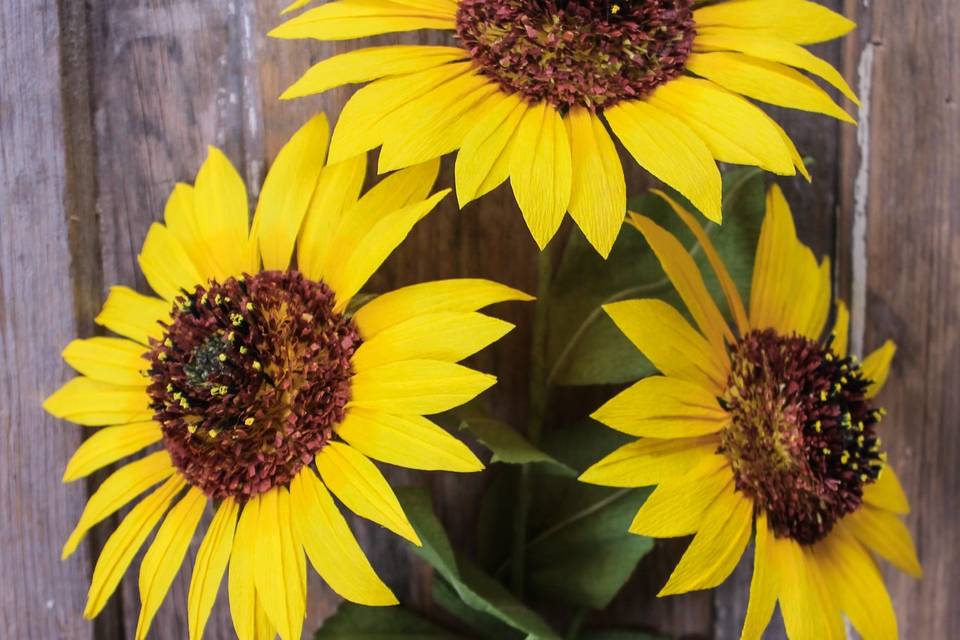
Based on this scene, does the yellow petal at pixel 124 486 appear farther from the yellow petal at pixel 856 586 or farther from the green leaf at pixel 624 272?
the yellow petal at pixel 856 586

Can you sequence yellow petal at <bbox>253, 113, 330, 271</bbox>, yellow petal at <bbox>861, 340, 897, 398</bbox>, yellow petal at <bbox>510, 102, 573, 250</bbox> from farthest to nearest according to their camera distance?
yellow petal at <bbox>861, 340, 897, 398</bbox> < yellow petal at <bbox>253, 113, 330, 271</bbox> < yellow petal at <bbox>510, 102, 573, 250</bbox>

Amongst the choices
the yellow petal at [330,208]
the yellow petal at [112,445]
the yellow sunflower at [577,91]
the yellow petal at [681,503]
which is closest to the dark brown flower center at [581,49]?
the yellow sunflower at [577,91]

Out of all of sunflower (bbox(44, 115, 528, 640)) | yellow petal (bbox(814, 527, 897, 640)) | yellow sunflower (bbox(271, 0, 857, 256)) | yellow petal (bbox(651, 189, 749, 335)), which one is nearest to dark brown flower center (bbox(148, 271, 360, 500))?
sunflower (bbox(44, 115, 528, 640))

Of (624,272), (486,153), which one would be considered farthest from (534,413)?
(486,153)

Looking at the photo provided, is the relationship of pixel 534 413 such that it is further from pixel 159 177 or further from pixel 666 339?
pixel 159 177

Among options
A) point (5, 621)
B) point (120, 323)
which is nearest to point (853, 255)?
point (120, 323)

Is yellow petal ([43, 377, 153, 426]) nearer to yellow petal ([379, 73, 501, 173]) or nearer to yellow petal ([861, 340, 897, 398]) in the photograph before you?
yellow petal ([379, 73, 501, 173])
